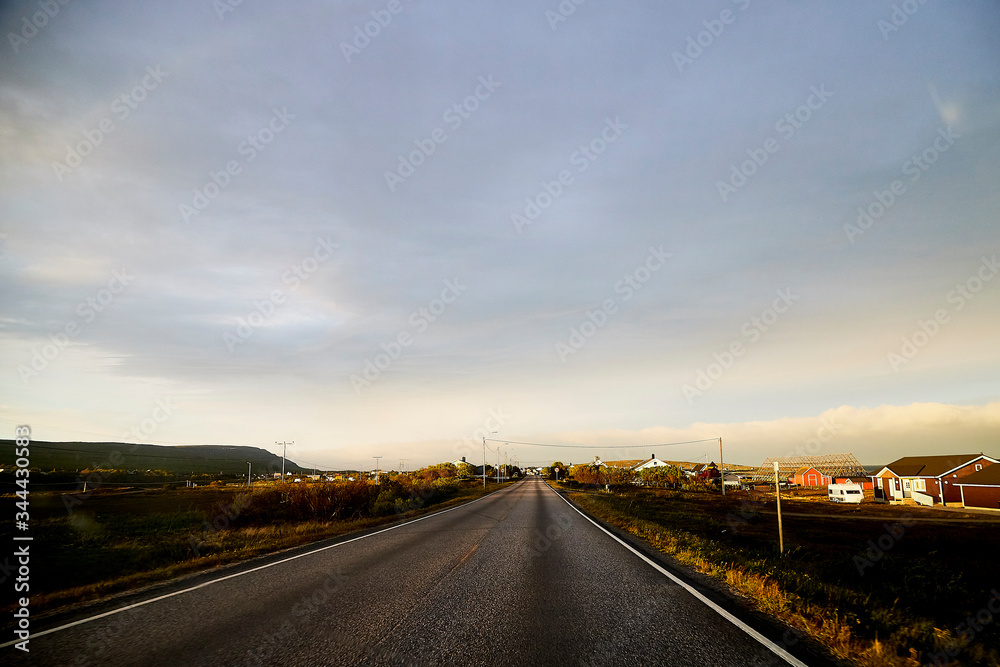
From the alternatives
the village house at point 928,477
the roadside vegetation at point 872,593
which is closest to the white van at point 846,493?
the village house at point 928,477

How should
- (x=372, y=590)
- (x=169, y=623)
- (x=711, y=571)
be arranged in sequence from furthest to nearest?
(x=711, y=571) < (x=372, y=590) < (x=169, y=623)

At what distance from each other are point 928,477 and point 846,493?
27.3ft

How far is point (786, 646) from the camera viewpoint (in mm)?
5121

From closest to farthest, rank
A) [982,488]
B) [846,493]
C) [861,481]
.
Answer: [982,488] < [846,493] < [861,481]

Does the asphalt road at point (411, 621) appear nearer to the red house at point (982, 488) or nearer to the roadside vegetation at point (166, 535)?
the roadside vegetation at point (166, 535)

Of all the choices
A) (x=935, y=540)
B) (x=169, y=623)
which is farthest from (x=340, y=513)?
(x=935, y=540)

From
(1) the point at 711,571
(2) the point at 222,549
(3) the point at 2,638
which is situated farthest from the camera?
(2) the point at 222,549

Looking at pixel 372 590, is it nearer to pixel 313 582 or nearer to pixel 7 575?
pixel 313 582

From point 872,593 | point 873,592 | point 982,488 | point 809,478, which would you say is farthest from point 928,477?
point 872,593

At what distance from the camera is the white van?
5747cm

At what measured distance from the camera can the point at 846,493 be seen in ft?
193

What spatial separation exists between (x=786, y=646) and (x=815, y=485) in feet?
325

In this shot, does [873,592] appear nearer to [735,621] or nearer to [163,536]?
[735,621]

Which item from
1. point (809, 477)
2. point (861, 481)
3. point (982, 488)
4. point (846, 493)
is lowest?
point (809, 477)
